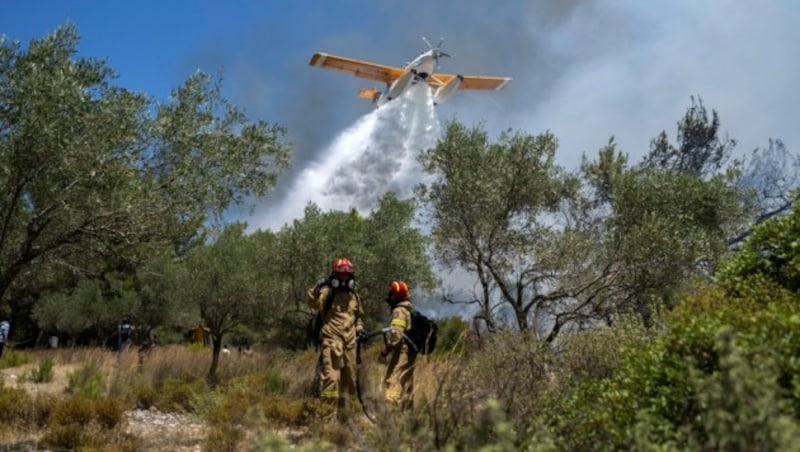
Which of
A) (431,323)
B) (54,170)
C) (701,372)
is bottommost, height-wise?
(701,372)

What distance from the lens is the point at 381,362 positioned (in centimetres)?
905

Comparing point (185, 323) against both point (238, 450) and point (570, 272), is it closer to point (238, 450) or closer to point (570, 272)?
point (570, 272)

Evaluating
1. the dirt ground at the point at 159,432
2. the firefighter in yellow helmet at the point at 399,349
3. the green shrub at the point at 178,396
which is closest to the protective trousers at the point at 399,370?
the firefighter in yellow helmet at the point at 399,349

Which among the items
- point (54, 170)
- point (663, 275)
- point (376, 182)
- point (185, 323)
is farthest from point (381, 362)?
point (376, 182)

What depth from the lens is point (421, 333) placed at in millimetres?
9047

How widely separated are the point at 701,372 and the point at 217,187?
19.4 ft

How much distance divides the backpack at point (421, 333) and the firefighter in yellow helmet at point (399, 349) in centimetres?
9

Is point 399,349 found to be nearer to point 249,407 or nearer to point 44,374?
point 249,407

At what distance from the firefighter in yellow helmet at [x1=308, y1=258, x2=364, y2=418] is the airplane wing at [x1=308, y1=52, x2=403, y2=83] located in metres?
30.6

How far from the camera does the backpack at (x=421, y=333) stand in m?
8.95

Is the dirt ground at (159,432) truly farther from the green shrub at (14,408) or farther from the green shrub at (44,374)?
the green shrub at (44,374)

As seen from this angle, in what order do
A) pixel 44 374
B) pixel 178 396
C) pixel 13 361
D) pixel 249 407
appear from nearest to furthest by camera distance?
pixel 249 407 < pixel 178 396 < pixel 44 374 < pixel 13 361

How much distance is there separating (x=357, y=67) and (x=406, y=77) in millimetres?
6019

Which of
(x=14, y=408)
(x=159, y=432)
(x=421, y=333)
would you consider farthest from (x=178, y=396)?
(x=421, y=333)
